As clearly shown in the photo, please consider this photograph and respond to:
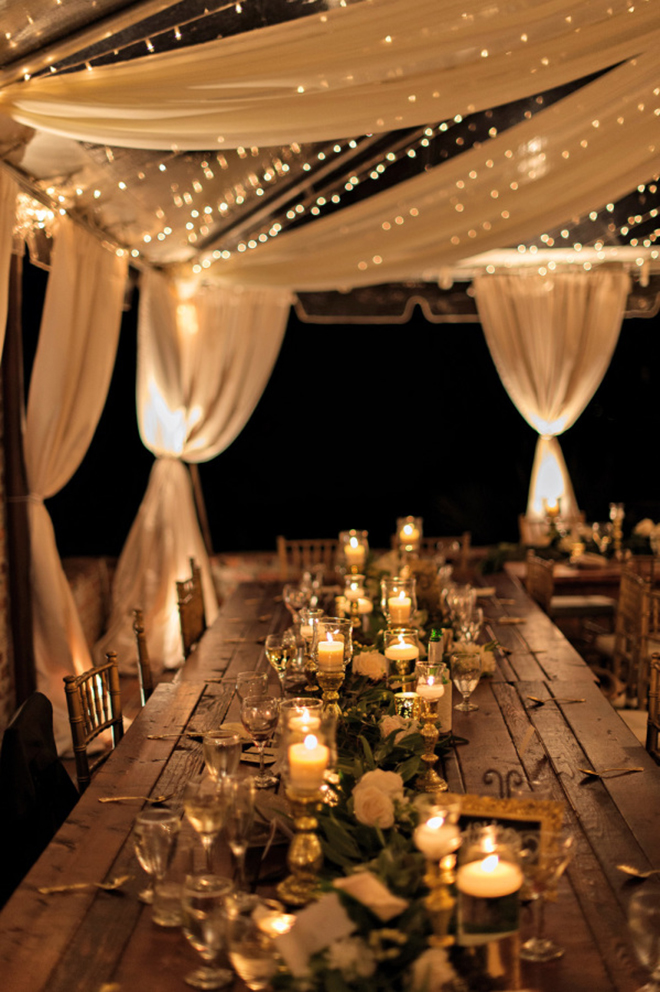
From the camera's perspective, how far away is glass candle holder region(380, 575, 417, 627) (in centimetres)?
297

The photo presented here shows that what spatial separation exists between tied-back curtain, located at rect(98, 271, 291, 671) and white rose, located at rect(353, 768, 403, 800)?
167 inches

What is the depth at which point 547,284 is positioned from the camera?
6.85m

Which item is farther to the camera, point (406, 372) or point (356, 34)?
point (406, 372)

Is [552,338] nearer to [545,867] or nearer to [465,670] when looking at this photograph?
[465,670]

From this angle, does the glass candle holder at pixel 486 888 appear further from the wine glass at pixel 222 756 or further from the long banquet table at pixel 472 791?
the wine glass at pixel 222 756

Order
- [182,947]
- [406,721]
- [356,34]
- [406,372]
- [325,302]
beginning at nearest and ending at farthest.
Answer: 1. [182,947]
2. [406,721]
3. [356,34]
4. [325,302]
5. [406,372]

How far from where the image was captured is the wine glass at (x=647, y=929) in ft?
4.27

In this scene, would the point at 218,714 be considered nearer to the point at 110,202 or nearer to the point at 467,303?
the point at 110,202

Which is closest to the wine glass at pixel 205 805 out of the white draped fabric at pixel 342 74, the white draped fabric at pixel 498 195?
the white draped fabric at pixel 342 74

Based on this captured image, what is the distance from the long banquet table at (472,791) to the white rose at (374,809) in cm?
28

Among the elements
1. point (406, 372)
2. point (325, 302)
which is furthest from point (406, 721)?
point (406, 372)

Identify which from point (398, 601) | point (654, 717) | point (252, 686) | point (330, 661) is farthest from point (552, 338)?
point (252, 686)

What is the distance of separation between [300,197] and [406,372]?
3118 millimetres

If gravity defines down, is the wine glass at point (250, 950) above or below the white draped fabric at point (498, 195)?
below
